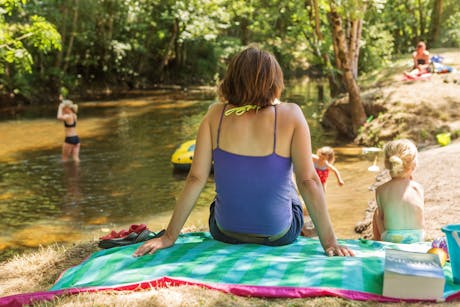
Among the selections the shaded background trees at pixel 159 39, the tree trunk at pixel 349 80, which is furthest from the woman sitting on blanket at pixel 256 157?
the shaded background trees at pixel 159 39

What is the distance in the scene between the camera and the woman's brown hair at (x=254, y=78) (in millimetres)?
3592

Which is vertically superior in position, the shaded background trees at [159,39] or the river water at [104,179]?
the shaded background trees at [159,39]

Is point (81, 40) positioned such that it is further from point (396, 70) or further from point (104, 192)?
point (104, 192)

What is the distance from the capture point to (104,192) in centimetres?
973

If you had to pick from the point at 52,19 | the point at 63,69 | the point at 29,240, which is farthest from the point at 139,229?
the point at 63,69

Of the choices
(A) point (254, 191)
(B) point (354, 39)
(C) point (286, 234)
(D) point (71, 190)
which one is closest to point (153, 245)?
(A) point (254, 191)

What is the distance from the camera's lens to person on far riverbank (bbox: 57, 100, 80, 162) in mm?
12258

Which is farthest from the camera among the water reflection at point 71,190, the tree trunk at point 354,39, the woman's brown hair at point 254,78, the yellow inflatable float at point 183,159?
the tree trunk at point 354,39

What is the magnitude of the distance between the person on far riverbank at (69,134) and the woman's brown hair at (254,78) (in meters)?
9.13

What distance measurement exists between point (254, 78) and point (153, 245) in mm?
1260

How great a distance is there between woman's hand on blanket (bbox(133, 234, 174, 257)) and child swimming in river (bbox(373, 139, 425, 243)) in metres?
1.75

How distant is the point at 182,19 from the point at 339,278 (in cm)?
2593

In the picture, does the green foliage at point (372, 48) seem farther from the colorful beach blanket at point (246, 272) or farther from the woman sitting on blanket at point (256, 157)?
the colorful beach blanket at point (246, 272)

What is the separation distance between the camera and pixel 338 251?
361 centimetres
